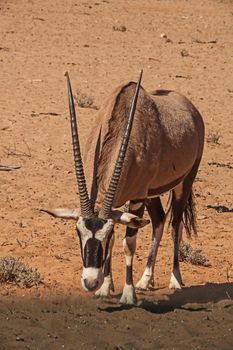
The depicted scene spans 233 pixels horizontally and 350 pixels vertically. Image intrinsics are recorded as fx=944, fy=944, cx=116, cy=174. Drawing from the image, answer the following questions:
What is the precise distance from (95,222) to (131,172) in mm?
980

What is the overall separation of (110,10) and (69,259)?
20849 millimetres

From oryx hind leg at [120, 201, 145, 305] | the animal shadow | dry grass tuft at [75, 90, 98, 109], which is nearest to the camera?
the animal shadow

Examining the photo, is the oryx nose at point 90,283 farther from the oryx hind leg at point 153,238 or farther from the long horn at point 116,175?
the oryx hind leg at point 153,238

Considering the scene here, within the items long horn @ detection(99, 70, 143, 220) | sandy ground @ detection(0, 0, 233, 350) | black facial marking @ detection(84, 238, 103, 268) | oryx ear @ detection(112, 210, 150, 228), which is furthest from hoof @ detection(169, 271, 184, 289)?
black facial marking @ detection(84, 238, 103, 268)

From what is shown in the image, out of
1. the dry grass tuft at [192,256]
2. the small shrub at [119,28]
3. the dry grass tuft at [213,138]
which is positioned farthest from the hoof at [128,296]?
the small shrub at [119,28]

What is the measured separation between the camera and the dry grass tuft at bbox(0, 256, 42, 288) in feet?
32.4

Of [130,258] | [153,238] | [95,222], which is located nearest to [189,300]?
[130,258]

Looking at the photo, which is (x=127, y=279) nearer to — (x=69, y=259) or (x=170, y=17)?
(x=69, y=259)

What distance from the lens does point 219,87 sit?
71.9ft

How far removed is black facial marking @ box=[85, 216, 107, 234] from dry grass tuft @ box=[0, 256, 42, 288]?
1.73m

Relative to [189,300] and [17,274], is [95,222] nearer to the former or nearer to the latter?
[17,274]

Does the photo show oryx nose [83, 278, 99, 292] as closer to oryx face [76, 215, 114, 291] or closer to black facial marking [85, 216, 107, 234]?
oryx face [76, 215, 114, 291]

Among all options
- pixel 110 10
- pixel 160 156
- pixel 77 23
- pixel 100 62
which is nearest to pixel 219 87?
pixel 100 62

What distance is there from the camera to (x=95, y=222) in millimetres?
8430
